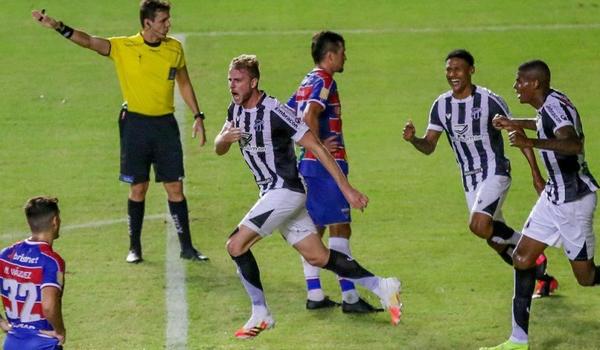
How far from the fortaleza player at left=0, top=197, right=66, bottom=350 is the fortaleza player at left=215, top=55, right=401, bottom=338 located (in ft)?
7.72

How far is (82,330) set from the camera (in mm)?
12195

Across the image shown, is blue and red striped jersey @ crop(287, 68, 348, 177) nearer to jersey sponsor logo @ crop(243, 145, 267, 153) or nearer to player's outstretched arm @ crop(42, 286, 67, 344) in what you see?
jersey sponsor logo @ crop(243, 145, 267, 153)

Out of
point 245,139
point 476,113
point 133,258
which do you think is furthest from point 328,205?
point 133,258

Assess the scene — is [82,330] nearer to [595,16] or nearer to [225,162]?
[225,162]

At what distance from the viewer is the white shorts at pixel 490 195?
500 inches

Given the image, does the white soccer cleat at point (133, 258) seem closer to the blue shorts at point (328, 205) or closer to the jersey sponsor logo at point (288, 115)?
the blue shorts at point (328, 205)

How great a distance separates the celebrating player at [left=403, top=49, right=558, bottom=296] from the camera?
41.8ft

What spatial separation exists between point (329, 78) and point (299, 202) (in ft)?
4.96

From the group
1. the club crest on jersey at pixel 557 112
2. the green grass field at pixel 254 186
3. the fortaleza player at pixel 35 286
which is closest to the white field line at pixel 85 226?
the green grass field at pixel 254 186

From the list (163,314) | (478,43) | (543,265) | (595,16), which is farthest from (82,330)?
(595,16)

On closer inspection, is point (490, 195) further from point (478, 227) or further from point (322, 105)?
point (322, 105)

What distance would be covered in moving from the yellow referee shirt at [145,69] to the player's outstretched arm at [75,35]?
0.13 meters

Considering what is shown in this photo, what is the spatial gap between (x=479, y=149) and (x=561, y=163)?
136cm

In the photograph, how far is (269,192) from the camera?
1177 centimetres
